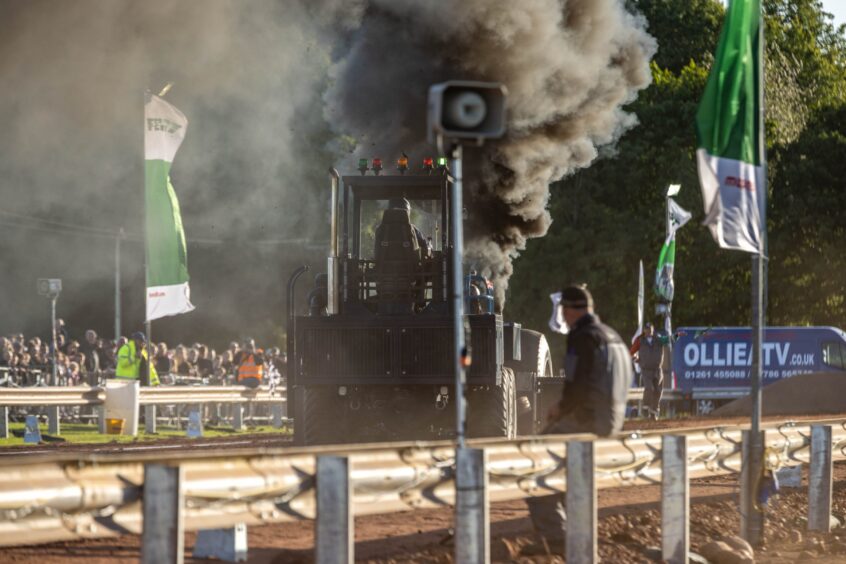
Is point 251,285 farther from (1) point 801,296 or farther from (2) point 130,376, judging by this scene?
(2) point 130,376

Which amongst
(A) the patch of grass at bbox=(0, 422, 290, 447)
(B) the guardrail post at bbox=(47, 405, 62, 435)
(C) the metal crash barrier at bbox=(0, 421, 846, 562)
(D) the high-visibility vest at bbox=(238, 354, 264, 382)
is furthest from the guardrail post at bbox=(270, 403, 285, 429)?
(C) the metal crash barrier at bbox=(0, 421, 846, 562)

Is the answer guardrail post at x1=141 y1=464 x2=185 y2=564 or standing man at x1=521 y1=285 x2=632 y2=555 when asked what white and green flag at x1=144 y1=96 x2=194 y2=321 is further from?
guardrail post at x1=141 y1=464 x2=185 y2=564

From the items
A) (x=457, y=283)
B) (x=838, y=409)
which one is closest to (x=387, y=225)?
(x=457, y=283)

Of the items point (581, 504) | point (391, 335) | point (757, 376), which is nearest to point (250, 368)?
point (391, 335)

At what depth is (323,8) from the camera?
2333cm

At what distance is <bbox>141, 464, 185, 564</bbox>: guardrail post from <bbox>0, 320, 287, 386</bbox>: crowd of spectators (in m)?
20.6

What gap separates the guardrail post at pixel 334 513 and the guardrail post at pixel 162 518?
0.94 meters

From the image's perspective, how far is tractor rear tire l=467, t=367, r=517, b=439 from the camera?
16.0 meters

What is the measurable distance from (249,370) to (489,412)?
51.1 feet

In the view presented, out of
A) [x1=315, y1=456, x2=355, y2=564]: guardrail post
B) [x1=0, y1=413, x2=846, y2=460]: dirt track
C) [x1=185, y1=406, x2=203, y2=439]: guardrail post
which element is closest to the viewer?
[x1=315, y1=456, x2=355, y2=564]: guardrail post

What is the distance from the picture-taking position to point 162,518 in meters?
6.37

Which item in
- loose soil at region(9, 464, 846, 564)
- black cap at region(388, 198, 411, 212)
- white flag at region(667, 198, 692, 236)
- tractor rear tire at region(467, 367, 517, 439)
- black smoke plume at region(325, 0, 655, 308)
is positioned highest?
black smoke plume at region(325, 0, 655, 308)

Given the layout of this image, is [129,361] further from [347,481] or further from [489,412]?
[347,481]

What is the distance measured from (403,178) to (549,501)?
7197mm
